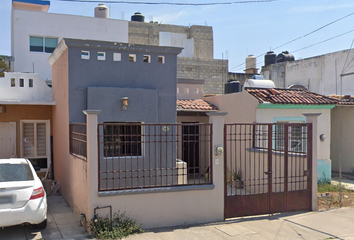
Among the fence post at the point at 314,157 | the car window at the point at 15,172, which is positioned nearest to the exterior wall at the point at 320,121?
the fence post at the point at 314,157

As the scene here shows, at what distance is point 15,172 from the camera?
664 cm

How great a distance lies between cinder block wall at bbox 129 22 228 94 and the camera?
→ 82.3 ft

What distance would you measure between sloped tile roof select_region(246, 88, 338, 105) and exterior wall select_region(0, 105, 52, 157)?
24.1ft

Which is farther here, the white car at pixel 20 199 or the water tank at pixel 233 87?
the water tank at pixel 233 87

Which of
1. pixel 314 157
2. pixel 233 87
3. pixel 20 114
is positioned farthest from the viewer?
pixel 233 87

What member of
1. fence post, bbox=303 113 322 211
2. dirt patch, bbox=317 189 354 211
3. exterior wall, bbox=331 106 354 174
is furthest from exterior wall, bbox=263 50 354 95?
fence post, bbox=303 113 322 211

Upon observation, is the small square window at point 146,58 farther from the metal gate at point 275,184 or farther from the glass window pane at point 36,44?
the glass window pane at point 36,44

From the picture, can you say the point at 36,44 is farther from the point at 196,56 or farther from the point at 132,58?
the point at 196,56

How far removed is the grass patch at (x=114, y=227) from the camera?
20.9ft

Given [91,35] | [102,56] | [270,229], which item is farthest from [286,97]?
[91,35]

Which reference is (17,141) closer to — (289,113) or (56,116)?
(56,116)

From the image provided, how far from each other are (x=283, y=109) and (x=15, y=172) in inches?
358

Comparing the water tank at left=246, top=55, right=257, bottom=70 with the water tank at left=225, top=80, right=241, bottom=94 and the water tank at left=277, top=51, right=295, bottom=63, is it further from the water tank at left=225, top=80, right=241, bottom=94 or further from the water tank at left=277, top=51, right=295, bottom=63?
the water tank at left=225, top=80, right=241, bottom=94

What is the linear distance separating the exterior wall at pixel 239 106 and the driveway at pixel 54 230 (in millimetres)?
6937
